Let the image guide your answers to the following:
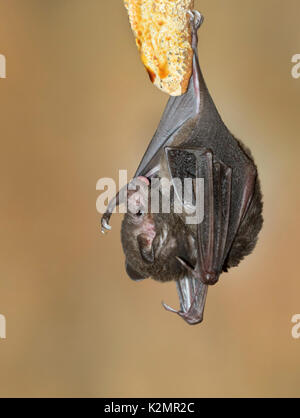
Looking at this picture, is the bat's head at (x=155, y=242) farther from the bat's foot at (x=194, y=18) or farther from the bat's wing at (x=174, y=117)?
the bat's foot at (x=194, y=18)

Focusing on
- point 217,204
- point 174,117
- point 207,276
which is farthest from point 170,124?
point 207,276

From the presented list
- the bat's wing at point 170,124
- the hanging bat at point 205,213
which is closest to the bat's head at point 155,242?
the hanging bat at point 205,213

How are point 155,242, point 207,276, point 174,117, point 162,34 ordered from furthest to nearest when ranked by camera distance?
1. point 174,117
2. point 155,242
3. point 207,276
4. point 162,34

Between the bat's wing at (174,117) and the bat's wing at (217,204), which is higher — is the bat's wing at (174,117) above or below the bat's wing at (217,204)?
above

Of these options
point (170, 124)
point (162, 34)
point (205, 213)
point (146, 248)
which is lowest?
point (146, 248)

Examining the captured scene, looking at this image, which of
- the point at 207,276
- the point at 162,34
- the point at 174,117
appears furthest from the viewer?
the point at 174,117

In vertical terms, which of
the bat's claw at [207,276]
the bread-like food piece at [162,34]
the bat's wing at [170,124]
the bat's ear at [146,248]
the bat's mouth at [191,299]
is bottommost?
the bat's mouth at [191,299]

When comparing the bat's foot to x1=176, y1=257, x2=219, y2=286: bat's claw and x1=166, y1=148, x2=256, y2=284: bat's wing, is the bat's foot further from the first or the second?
x1=176, y1=257, x2=219, y2=286: bat's claw

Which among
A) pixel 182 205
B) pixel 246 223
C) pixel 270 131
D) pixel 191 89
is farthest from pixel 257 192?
pixel 270 131

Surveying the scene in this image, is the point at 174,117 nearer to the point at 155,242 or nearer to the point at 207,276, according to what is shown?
the point at 155,242
